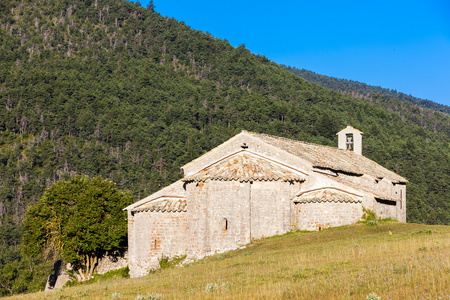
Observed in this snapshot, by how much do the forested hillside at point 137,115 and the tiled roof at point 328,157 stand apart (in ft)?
135

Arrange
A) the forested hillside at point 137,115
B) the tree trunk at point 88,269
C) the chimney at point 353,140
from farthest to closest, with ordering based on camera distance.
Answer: the forested hillside at point 137,115 → the chimney at point 353,140 → the tree trunk at point 88,269

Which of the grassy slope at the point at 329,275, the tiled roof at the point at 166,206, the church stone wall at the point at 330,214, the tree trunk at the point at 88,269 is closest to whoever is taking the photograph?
the grassy slope at the point at 329,275

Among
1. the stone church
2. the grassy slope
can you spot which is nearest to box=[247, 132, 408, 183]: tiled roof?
the stone church

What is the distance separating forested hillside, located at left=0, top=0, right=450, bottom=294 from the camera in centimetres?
11456

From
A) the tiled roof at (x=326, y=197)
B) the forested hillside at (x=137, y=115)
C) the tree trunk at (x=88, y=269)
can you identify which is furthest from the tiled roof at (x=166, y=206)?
the forested hillside at (x=137, y=115)

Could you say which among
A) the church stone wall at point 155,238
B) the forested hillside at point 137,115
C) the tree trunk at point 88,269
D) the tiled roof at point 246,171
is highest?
the forested hillside at point 137,115

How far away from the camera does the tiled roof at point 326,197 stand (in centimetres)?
2934

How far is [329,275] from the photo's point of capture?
14172 millimetres

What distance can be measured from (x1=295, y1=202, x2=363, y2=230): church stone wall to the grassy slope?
13.4 ft

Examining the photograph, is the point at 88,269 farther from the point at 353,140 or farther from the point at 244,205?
the point at 353,140

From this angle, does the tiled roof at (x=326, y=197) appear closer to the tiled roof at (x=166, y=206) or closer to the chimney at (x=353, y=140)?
the tiled roof at (x=166, y=206)

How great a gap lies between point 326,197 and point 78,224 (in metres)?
16.7

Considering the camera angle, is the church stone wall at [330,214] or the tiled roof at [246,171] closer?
the church stone wall at [330,214]

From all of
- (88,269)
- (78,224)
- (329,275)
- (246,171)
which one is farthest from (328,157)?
(329,275)
